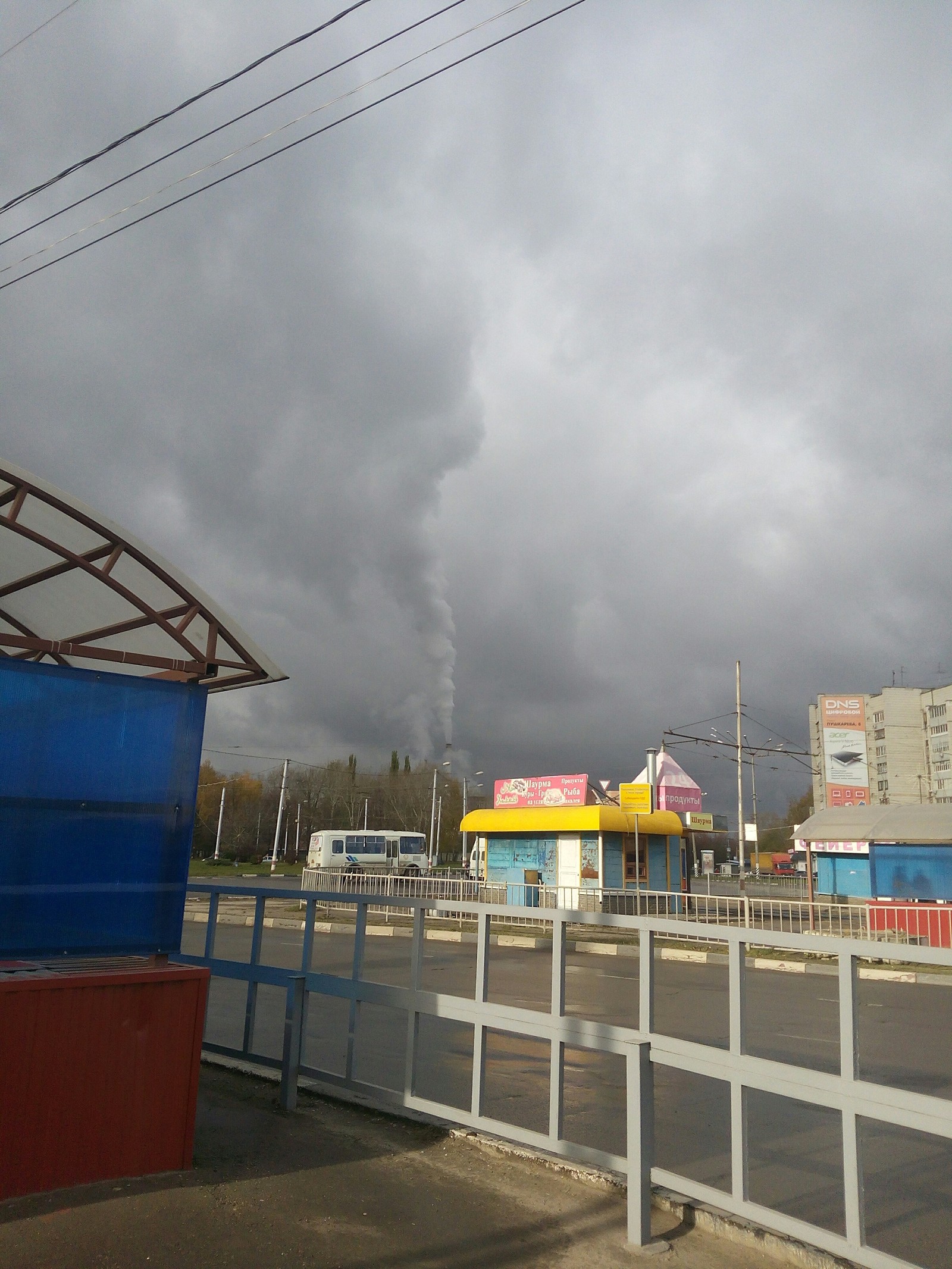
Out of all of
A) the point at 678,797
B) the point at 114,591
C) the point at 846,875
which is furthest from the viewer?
the point at 678,797

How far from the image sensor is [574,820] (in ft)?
91.6

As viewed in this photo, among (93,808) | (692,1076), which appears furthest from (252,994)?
(692,1076)

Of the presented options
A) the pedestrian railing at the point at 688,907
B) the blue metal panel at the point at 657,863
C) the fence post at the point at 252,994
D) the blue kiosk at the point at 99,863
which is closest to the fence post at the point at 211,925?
the fence post at the point at 252,994

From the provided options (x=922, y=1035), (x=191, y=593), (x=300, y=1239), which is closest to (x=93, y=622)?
(x=191, y=593)

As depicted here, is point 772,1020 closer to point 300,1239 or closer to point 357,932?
point 357,932

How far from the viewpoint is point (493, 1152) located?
5461 millimetres

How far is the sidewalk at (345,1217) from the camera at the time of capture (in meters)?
4.04

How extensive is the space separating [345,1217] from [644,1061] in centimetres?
163

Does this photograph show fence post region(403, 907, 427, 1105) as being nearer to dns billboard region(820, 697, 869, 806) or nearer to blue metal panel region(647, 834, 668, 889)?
blue metal panel region(647, 834, 668, 889)

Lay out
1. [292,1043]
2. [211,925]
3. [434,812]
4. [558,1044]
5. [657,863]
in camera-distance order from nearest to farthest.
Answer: [558,1044] → [292,1043] → [211,925] → [657,863] → [434,812]

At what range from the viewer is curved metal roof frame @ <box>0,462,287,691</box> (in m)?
5.38

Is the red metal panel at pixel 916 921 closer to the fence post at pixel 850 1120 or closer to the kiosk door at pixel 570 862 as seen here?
the kiosk door at pixel 570 862

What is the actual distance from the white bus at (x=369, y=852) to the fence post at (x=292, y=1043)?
39.9 metres

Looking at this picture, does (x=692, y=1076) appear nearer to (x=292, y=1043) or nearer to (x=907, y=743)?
(x=292, y=1043)
